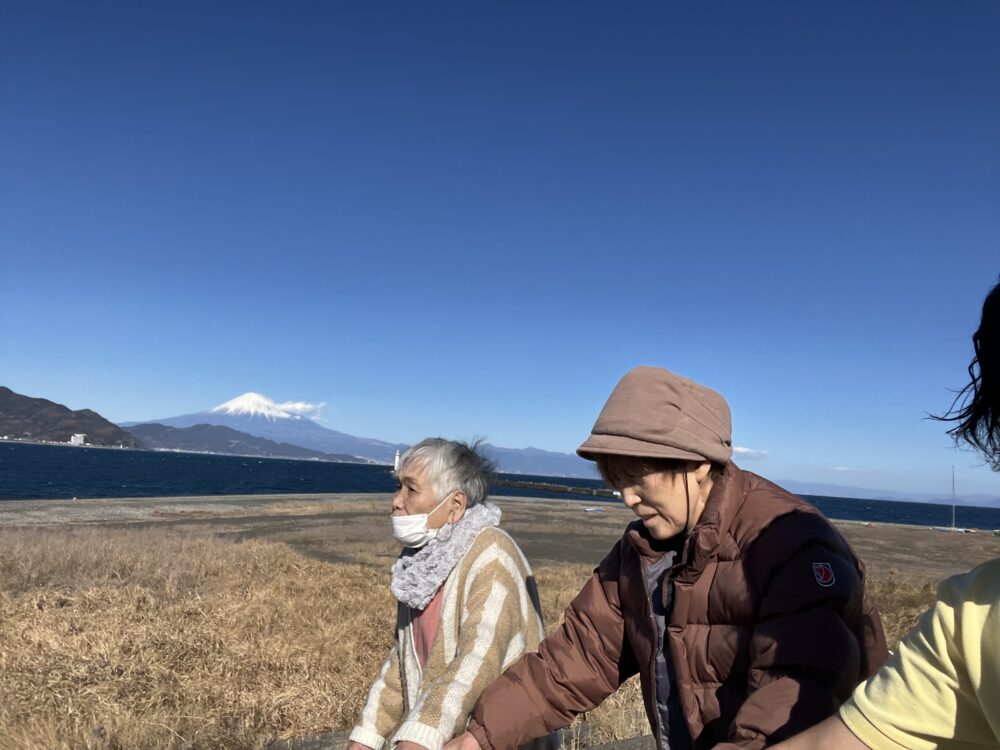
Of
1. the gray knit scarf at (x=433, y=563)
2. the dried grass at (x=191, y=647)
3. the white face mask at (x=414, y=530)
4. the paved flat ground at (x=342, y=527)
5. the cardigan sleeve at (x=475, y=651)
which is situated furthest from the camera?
the paved flat ground at (x=342, y=527)

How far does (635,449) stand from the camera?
181cm

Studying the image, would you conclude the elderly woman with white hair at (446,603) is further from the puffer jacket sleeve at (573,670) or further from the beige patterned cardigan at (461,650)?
the puffer jacket sleeve at (573,670)

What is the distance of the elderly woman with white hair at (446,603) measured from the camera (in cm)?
218

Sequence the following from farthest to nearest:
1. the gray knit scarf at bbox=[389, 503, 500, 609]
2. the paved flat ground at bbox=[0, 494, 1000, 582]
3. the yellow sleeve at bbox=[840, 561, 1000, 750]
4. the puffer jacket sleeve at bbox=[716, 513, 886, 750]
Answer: the paved flat ground at bbox=[0, 494, 1000, 582]
the gray knit scarf at bbox=[389, 503, 500, 609]
the puffer jacket sleeve at bbox=[716, 513, 886, 750]
the yellow sleeve at bbox=[840, 561, 1000, 750]

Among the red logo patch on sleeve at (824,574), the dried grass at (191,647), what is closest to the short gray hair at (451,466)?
the red logo patch on sleeve at (824,574)

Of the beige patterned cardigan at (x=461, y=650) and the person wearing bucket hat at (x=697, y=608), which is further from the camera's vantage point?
the beige patterned cardigan at (x=461, y=650)

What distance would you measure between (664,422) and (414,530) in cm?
117

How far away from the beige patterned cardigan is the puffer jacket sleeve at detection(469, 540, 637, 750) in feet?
0.34

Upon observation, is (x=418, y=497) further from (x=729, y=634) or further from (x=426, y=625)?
(x=729, y=634)

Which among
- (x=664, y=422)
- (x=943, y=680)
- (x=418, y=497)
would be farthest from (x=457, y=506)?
(x=943, y=680)

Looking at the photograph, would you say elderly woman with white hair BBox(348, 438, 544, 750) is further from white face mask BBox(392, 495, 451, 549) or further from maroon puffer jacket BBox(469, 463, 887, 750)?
maroon puffer jacket BBox(469, 463, 887, 750)

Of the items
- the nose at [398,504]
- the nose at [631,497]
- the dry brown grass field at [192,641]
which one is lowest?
the dry brown grass field at [192,641]

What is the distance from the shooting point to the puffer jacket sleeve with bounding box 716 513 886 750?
1498 millimetres

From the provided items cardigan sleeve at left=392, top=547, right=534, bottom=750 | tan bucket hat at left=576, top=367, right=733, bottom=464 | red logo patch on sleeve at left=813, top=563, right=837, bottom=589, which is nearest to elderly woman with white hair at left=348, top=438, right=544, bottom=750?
cardigan sleeve at left=392, top=547, right=534, bottom=750
